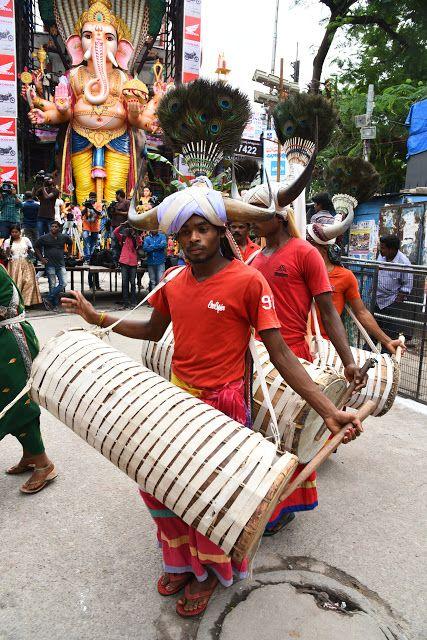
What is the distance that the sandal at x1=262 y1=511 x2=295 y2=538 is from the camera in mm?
2951

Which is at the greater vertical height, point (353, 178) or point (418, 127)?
point (418, 127)

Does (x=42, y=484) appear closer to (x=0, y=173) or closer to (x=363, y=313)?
(x=363, y=313)

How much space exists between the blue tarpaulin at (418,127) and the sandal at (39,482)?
11.1 m

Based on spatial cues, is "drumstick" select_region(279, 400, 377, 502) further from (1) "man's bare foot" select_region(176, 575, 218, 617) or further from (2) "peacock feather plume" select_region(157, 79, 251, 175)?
(2) "peacock feather plume" select_region(157, 79, 251, 175)

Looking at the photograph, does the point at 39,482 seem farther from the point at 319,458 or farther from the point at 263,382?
the point at 319,458

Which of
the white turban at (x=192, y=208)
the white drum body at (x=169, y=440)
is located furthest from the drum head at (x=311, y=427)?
the white turban at (x=192, y=208)

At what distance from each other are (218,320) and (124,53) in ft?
76.5

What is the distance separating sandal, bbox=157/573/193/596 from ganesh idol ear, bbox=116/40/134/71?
23.4 meters

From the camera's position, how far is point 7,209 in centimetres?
1176

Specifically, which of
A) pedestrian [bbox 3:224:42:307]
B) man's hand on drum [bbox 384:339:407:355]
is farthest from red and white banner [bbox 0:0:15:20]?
man's hand on drum [bbox 384:339:407:355]

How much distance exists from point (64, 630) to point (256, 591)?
91 cm

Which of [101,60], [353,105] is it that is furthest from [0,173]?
[353,105]

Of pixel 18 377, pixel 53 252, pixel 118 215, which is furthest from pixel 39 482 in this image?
pixel 118 215

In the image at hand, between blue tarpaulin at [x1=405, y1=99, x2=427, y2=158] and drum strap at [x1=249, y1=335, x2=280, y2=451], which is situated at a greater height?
blue tarpaulin at [x1=405, y1=99, x2=427, y2=158]
